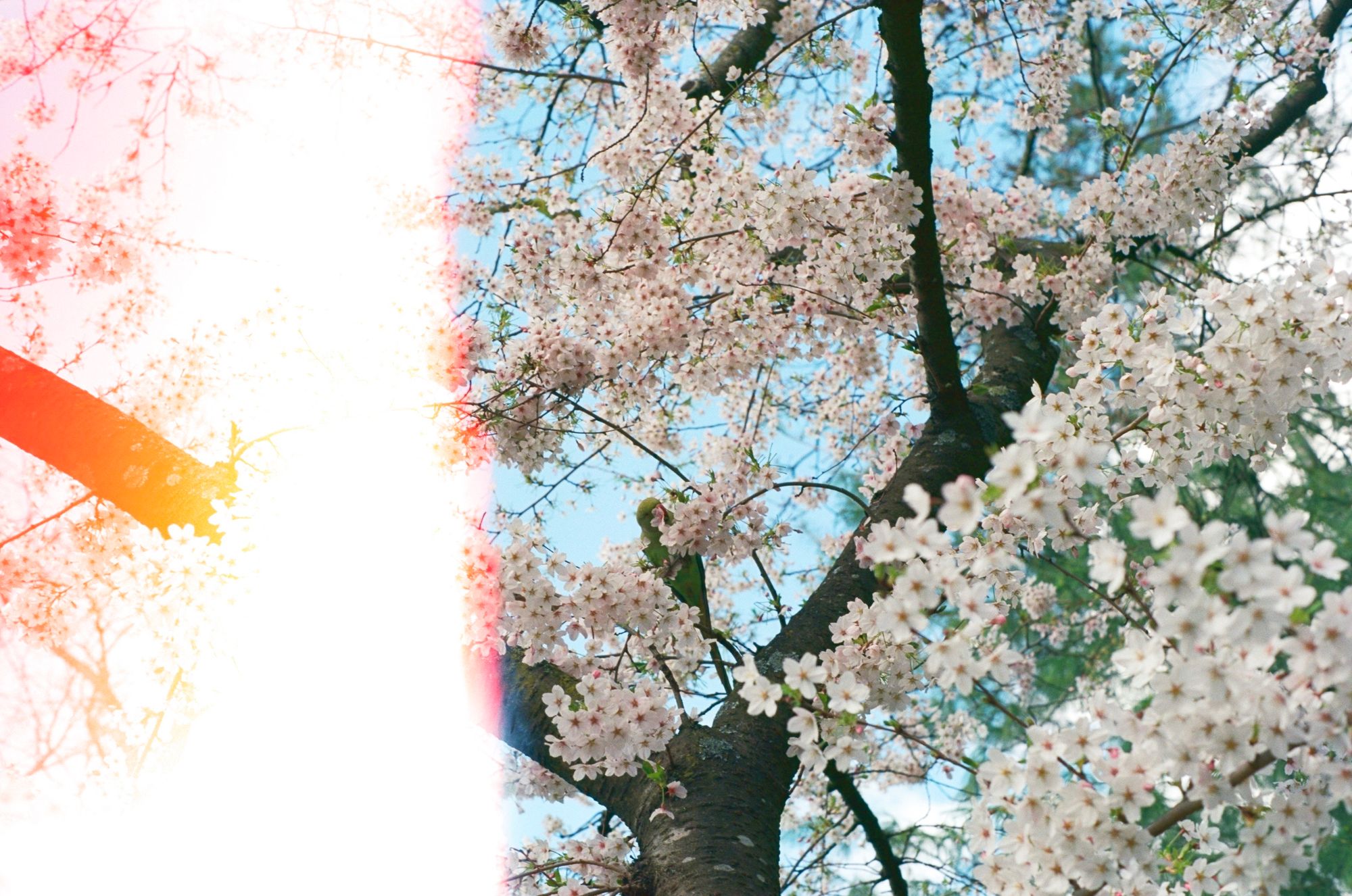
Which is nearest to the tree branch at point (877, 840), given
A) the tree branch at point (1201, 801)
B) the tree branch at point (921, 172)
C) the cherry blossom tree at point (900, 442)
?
the cherry blossom tree at point (900, 442)

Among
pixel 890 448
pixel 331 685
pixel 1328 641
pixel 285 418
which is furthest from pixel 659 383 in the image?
pixel 1328 641

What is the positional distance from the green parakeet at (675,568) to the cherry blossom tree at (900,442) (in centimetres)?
2

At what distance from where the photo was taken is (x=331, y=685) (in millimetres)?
2430

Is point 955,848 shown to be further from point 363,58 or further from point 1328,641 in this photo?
point 1328,641

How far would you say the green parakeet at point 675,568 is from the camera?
2.57m

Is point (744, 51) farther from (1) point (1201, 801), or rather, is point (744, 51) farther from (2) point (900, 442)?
(1) point (1201, 801)

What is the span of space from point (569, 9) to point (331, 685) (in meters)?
2.11

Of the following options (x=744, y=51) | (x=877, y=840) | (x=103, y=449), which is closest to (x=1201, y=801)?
(x=877, y=840)

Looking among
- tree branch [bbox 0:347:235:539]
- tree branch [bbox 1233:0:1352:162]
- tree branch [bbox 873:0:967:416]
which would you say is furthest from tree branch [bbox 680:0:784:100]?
tree branch [bbox 0:347:235:539]

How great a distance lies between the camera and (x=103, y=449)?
9.14ft

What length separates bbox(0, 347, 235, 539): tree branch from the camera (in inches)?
104

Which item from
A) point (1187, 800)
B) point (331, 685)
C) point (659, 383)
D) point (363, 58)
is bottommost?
point (1187, 800)

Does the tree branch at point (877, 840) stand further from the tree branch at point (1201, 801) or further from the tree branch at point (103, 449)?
the tree branch at point (103, 449)

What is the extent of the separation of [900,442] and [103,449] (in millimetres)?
2954
